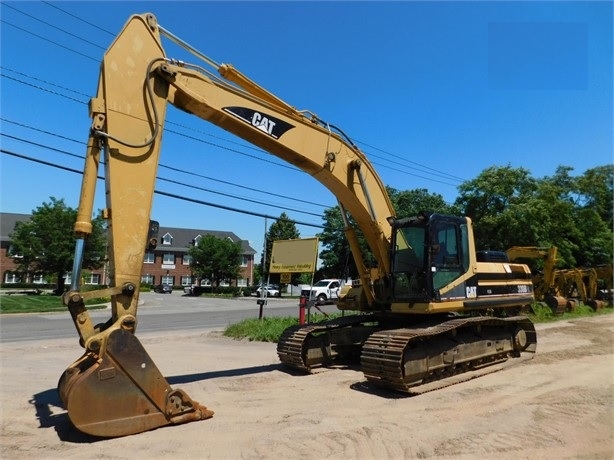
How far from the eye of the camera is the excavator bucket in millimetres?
4844

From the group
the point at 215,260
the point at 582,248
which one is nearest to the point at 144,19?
the point at 582,248

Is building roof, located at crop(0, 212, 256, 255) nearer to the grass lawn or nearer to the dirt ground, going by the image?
the grass lawn

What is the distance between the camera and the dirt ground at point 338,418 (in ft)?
16.0

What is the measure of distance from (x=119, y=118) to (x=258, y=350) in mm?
7901

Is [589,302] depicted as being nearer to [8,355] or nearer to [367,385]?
Answer: [367,385]

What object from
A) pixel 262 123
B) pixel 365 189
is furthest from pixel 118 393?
pixel 365 189

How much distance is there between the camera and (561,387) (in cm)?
777

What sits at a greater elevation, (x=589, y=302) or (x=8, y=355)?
(x=589, y=302)

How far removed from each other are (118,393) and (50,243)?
125 feet

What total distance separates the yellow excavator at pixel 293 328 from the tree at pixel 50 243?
33.5 metres

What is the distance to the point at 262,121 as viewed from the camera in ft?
23.2

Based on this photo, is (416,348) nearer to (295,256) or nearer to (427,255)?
(427,255)

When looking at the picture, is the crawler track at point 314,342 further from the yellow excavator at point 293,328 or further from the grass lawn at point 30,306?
the grass lawn at point 30,306

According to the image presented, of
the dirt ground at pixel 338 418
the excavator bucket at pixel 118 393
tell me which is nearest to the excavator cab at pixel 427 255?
the dirt ground at pixel 338 418
